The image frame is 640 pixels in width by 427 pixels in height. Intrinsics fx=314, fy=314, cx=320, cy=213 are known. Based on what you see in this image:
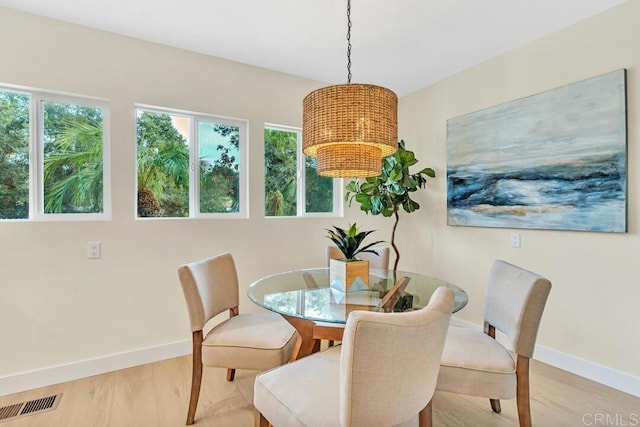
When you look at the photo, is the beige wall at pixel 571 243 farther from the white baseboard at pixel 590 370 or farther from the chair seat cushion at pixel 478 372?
the chair seat cushion at pixel 478 372

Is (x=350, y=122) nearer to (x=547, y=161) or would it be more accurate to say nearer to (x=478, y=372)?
(x=478, y=372)

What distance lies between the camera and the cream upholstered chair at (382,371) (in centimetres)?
94

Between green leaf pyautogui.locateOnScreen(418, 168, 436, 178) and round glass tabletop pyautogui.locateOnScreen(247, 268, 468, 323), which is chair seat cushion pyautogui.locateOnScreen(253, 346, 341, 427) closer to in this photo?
round glass tabletop pyautogui.locateOnScreen(247, 268, 468, 323)

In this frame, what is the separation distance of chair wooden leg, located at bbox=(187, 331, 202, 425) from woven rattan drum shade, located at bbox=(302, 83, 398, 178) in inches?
50.0

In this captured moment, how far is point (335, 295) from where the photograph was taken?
1809 mm

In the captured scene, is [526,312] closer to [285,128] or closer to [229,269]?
[229,269]

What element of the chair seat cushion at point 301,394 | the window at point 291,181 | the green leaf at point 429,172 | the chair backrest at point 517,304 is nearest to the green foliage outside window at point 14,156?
the window at point 291,181

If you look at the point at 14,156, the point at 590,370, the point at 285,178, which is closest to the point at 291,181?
the point at 285,178

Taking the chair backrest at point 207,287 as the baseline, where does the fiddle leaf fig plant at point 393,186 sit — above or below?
above

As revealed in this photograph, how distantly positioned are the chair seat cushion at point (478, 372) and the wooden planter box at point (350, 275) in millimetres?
569

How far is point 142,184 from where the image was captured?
262 centimetres

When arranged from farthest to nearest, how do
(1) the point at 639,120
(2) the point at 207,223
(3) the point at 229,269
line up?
(2) the point at 207,223 → (3) the point at 229,269 → (1) the point at 639,120

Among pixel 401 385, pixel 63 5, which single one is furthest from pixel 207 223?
pixel 401 385

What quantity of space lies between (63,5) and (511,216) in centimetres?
368
